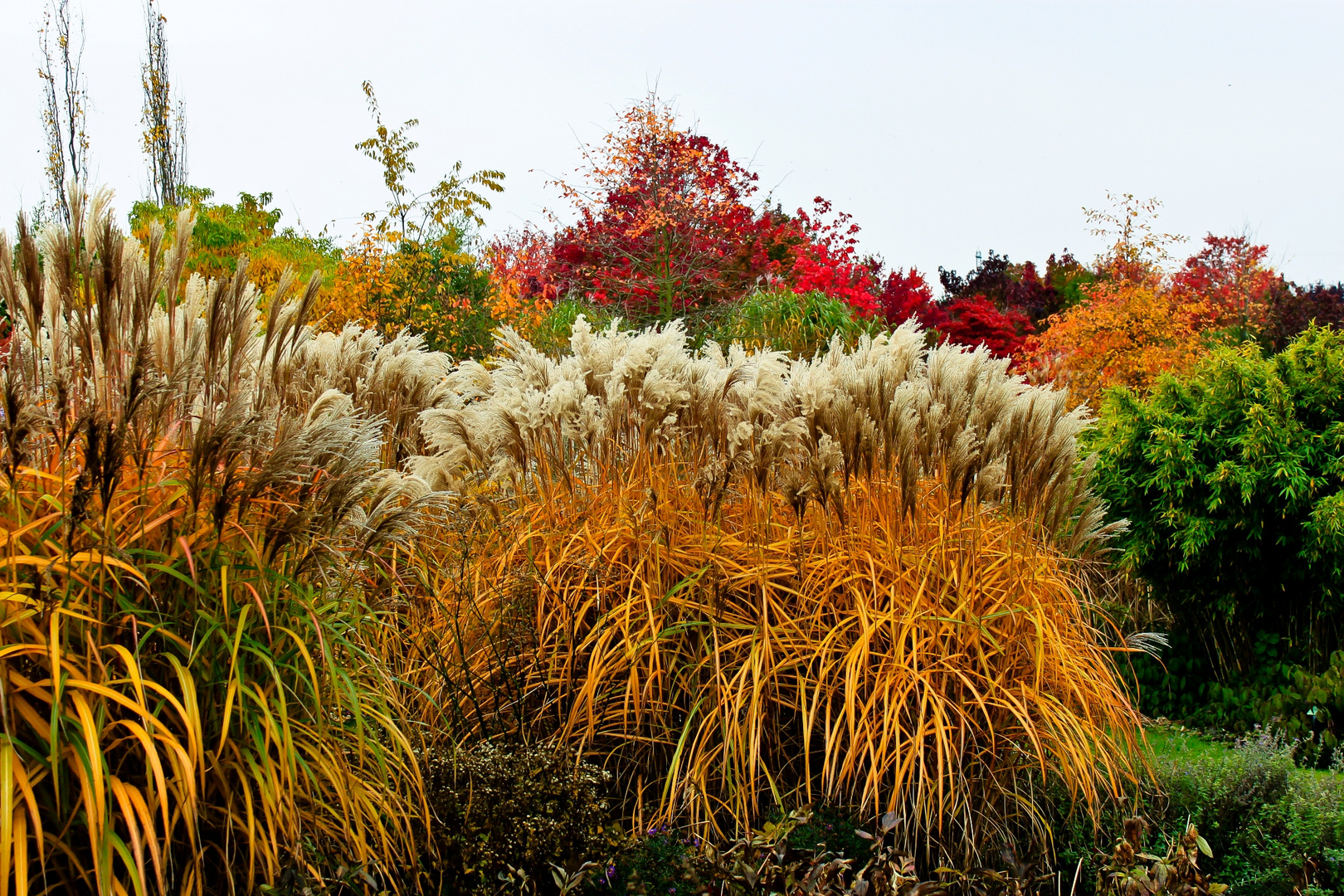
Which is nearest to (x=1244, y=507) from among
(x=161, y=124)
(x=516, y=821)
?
(x=516, y=821)

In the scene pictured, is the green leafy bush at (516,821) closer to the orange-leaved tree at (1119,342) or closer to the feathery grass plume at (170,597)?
the feathery grass plume at (170,597)

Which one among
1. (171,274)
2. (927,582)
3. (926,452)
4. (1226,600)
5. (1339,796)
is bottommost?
(1339,796)

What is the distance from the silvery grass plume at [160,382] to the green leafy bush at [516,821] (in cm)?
86

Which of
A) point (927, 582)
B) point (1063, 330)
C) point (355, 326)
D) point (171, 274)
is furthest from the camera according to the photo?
point (1063, 330)

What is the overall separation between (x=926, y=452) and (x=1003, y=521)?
94 centimetres

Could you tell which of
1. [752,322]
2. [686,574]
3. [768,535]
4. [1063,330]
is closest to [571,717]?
[686,574]

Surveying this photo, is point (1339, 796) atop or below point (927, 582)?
below

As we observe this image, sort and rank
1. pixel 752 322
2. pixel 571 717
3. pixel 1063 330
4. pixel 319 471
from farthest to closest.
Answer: pixel 1063 330 < pixel 752 322 < pixel 571 717 < pixel 319 471

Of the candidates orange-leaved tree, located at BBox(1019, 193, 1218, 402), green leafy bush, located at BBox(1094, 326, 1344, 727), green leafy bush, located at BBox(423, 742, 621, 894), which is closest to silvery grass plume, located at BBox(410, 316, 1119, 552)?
green leafy bush, located at BBox(423, 742, 621, 894)

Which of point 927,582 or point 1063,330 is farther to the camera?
point 1063,330

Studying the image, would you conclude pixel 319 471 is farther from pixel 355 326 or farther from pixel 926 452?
pixel 355 326

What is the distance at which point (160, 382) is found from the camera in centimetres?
256

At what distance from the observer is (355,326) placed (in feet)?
19.1

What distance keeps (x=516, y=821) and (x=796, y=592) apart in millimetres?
1206
